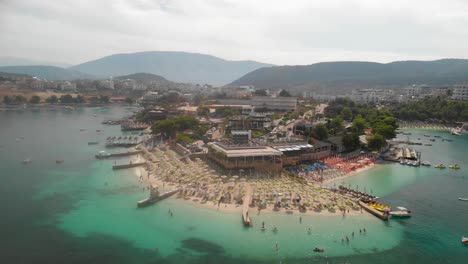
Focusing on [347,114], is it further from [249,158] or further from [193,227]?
[193,227]

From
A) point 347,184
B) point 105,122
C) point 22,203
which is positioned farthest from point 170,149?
point 105,122

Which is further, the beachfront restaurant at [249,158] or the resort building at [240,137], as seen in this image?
the resort building at [240,137]

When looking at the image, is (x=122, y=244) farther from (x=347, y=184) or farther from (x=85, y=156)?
(x=85, y=156)

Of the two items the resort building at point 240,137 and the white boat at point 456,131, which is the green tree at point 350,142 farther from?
the white boat at point 456,131

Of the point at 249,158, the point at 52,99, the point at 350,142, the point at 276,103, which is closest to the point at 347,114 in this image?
the point at 276,103

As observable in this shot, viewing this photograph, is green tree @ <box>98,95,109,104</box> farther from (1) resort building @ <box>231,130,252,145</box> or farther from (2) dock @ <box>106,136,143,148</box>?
(1) resort building @ <box>231,130,252,145</box>

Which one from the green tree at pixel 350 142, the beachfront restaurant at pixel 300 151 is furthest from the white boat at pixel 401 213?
the green tree at pixel 350 142
